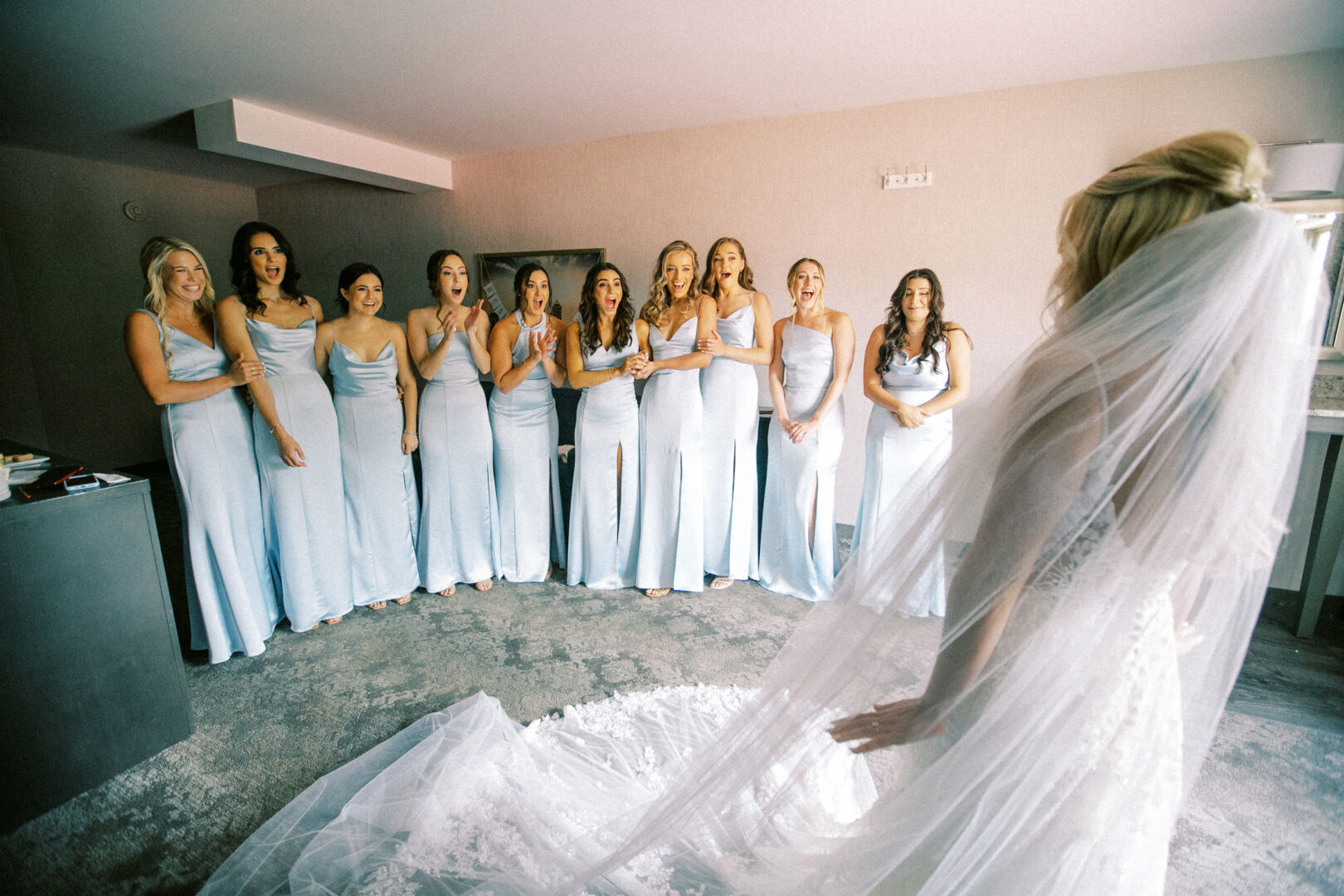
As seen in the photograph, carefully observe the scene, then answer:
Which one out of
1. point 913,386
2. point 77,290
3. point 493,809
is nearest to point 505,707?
point 493,809

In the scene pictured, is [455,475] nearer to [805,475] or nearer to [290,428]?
[290,428]

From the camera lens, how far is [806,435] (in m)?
3.29

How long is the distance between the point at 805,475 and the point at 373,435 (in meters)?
2.35

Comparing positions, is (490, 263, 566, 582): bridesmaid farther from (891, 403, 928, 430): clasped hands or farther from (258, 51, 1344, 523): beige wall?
(891, 403, 928, 430): clasped hands

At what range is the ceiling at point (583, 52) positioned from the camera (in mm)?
2727

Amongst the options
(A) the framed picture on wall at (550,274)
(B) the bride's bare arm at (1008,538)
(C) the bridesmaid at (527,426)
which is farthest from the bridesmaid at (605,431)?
(B) the bride's bare arm at (1008,538)

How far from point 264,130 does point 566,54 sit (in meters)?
2.44

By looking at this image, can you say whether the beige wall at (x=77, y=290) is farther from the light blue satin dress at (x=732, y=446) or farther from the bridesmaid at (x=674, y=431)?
the light blue satin dress at (x=732, y=446)

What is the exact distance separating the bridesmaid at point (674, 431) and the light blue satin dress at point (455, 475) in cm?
92

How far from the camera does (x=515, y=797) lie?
1.56 meters

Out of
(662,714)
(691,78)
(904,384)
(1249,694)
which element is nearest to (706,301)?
(904,384)

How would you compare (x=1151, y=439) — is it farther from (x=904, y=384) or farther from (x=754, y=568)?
(x=754, y=568)

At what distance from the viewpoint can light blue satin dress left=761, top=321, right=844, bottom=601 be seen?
331 cm

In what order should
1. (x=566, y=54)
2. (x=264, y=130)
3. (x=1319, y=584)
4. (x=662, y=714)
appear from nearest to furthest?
(x=662, y=714) → (x=1319, y=584) → (x=566, y=54) → (x=264, y=130)
